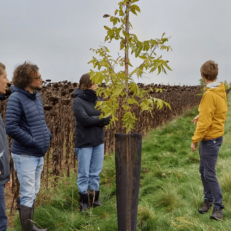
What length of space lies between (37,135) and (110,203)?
68.4 inches

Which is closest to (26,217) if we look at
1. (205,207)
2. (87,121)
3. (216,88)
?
(87,121)

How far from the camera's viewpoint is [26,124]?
2643 millimetres

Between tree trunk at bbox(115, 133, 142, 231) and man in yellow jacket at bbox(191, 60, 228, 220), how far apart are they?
99 cm

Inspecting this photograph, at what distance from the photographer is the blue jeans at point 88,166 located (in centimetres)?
340

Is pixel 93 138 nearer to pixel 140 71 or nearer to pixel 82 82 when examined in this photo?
pixel 82 82

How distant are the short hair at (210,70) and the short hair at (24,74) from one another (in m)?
1.93

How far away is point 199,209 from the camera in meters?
3.28

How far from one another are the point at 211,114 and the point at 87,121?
1.51 m

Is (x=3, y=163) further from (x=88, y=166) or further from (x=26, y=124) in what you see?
(x=88, y=166)

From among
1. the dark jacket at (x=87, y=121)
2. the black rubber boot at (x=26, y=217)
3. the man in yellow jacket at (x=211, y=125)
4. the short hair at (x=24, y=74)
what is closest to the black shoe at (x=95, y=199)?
the dark jacket at (x=87, y=121)

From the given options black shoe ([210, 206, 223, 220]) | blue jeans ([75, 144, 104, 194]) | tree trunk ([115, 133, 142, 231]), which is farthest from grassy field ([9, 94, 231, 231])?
tree trunk ([115, 133, 142, 231])

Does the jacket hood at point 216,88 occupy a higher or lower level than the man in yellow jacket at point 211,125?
higher

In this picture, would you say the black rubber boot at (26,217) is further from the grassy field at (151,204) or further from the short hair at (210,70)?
the short hair at (210,70)

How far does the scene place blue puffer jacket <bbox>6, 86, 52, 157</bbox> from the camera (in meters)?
2.51
